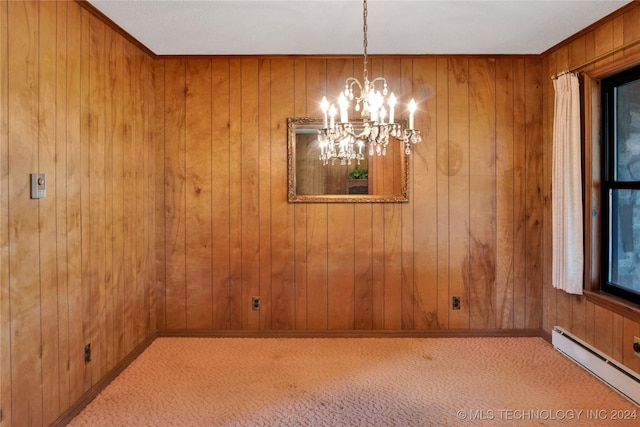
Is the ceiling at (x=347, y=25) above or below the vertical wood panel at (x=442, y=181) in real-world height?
above

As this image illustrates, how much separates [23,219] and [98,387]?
1.31 meters

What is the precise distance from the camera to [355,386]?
2572mm

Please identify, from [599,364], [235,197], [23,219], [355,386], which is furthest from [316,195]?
[599,364]

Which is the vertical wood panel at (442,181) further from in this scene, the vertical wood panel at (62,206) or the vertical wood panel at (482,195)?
the vertical wood panel at (62,206)

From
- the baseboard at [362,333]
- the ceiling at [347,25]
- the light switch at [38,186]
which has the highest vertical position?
the ceiling at [347,25]

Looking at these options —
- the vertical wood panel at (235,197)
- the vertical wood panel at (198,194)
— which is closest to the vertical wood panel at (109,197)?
the vertical wood panel at (198,194)

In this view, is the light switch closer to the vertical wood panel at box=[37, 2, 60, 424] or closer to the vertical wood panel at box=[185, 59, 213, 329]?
the vertical wood panel at box=[37, 2, 60, 424]

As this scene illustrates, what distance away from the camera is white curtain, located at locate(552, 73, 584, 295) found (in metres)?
2.83

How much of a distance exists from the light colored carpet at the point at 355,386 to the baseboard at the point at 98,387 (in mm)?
37

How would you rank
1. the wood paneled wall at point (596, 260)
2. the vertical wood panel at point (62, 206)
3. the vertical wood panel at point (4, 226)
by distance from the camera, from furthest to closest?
the wood paneled wall at point (596, 260) < the vertical wood panel at point (62, 206) < the vertical wood panel at point (4, 226)

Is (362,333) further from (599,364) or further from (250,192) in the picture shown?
(599,364)

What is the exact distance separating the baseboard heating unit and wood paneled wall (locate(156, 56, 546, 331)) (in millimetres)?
376

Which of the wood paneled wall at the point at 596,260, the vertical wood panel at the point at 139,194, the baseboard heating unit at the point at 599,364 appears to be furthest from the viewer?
the vertical wood panel at the point at 139,194

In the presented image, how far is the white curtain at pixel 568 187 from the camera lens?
2.83 m
